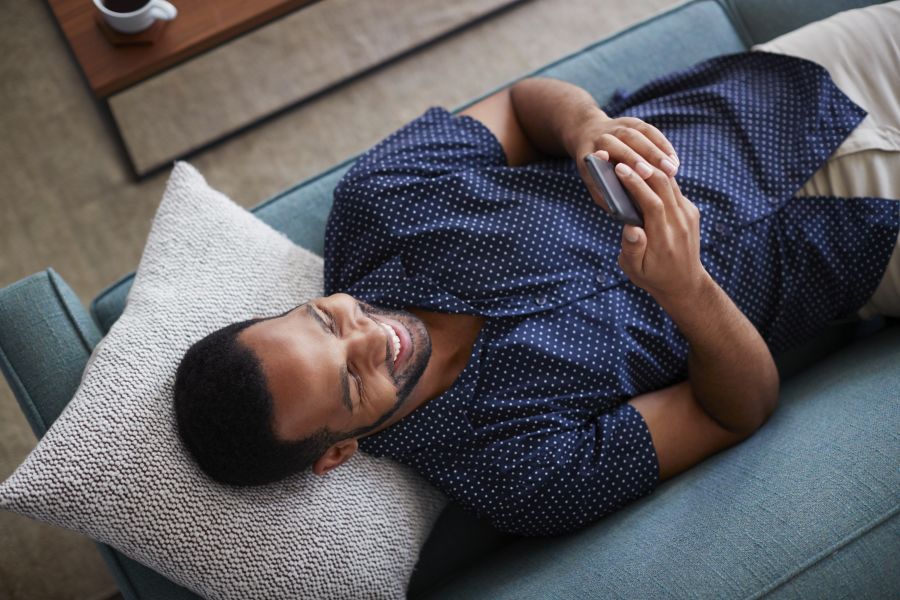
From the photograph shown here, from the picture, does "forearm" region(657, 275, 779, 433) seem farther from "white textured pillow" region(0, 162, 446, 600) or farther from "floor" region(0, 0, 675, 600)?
"floor" region(0, 0, 675, 600)

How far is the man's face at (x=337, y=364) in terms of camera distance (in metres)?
1.17

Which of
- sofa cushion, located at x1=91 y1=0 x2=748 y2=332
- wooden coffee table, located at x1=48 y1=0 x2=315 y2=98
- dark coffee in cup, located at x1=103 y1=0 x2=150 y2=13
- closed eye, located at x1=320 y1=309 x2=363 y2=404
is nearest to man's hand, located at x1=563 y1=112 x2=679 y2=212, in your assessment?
sofa cushion, located at x1=91 y1=0 x2=748 y2=332

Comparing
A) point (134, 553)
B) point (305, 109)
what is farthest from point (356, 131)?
point (134, 553)

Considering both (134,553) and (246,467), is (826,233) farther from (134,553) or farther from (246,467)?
(134,553)

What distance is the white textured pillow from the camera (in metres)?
1.14

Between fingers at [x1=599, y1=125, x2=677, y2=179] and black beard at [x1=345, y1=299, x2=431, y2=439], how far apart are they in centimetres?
47

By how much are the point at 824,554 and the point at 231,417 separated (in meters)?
0.93

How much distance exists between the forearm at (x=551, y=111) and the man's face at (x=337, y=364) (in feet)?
1.61

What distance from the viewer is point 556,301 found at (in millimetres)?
1405

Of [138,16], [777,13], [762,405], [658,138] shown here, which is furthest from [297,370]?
[777,13]

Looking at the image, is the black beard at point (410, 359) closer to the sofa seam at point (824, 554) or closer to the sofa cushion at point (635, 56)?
the sofa cushion at point (635, 56)

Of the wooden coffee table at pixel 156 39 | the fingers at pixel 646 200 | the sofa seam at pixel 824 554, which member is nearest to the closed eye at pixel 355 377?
the fingers at pixel 646 200

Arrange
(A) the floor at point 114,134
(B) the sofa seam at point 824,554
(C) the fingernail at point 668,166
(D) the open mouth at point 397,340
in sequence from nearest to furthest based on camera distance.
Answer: (B) the sofa seam at point 824,554
(C) the fingernail at point 668,166
(D) the open mouth at point 397,340
(A) the floor at point 114,134

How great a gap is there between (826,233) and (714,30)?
23.7 inches
